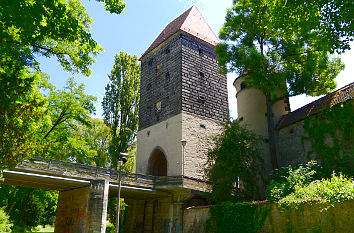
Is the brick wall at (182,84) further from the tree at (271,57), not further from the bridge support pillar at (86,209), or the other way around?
the bridge support pillar at (86,209)

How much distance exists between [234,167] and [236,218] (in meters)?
3.66

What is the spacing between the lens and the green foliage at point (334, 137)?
14.2 m

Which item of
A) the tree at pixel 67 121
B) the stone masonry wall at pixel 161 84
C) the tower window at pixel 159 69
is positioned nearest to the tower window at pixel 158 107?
the stone masonry wall at pixel 161 84

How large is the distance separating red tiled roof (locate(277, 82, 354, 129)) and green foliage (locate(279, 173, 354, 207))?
688 centimetres

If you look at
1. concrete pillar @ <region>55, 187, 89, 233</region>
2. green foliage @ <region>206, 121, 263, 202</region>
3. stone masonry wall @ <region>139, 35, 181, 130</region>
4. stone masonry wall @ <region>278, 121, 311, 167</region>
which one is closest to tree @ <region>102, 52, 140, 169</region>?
stone masonry wall @ <region>139, 35, 181, 130</region>

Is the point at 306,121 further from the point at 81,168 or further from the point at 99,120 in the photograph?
the point at 99,120

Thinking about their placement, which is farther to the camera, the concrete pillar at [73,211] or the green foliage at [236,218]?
the concrete pillar at [73,211]

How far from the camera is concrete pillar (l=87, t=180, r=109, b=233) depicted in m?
14.8

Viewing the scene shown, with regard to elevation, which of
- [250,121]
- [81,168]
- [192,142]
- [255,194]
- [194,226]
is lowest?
[194,226]

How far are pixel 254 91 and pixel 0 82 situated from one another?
729 inches

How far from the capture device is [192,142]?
70.8ft

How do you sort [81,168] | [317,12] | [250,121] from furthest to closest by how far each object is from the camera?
1. [250,121]
2. [81,168]
3. [317,12]

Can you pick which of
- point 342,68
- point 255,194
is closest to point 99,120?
point 255,194

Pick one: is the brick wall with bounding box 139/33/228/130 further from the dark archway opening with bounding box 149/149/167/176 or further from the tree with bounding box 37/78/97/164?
the tree with bounding box 37/78/97/164
